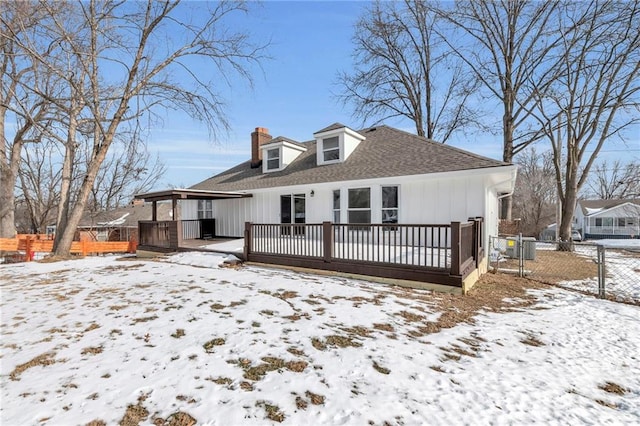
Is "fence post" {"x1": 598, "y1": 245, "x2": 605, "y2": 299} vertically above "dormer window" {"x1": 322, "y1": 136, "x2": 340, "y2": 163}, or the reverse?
"dormer window" {"x1": 322, "y1": 136, "x2": 340, "y2": 163}

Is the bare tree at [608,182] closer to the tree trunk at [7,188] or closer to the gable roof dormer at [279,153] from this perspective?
the gable roof dormer at [279,153]

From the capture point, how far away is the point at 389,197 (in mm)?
10625

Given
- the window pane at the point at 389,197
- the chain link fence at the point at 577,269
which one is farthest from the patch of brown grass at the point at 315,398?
the window pane at the point at 389,197

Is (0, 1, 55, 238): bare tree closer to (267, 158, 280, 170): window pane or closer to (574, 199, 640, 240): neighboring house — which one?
(267, 158, 280, 170): window pane

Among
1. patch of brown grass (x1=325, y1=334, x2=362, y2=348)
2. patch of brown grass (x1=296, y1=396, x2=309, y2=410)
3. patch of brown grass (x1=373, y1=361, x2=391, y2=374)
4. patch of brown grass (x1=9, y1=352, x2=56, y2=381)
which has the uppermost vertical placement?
patch of brown grass (x1=9, y1=352, x2=56, y2=381)

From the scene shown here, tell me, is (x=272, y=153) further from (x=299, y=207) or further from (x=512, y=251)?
(x=512, y=251)

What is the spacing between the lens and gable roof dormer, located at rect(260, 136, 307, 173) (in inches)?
573

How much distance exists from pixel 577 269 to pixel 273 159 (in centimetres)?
1306

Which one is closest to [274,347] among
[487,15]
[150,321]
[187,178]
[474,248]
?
[150,321]

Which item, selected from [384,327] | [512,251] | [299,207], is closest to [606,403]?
[384,327]

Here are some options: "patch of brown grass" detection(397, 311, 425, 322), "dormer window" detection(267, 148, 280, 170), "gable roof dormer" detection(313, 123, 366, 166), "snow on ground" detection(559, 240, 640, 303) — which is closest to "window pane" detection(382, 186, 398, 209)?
"gable roof dormer" detection(313, 123, 366, 166)

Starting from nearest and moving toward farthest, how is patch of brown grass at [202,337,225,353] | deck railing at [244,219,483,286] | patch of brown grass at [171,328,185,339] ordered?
patch of brown grass at [202,337,225,353] → patch of brown grass at [171,328,185,339] → deck railing at [244,219,483,286]

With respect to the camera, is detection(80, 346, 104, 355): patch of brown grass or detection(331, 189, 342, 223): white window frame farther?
detection(331, 189, 342, 223): white window frame

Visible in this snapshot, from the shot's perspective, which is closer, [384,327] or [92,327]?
[92,327]
